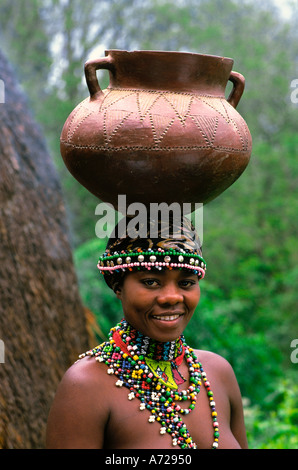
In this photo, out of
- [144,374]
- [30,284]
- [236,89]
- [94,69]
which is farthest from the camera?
[30,284]

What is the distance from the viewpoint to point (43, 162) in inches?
212

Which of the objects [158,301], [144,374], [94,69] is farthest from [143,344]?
[94,69]

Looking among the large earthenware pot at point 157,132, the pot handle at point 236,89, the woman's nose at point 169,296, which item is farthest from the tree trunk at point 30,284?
the pot handle at point 236,89

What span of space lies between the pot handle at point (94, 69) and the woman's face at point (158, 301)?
27.3 inches

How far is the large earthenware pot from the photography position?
2.06 m

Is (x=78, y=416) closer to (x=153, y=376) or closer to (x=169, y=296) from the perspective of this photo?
(x=153, y=376)

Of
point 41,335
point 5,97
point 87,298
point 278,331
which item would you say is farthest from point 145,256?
point 278,331

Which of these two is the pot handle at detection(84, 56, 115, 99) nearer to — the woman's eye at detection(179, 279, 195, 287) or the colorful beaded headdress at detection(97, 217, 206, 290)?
the colorful beaded headdress at detection(97, 217, 206, 290)

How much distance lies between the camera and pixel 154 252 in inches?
86.7

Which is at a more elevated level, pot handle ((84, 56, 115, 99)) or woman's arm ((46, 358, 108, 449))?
pot handle ((84, 56, 115, 99))

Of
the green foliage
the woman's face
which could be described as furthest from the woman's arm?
the green foliage

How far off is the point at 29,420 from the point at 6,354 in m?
0.46

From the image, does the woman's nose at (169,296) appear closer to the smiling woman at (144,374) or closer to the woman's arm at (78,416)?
the smiling woman at (144,374)

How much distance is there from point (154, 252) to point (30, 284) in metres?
2.30
